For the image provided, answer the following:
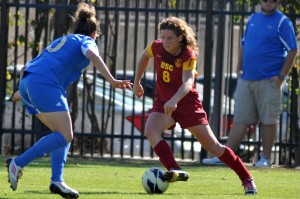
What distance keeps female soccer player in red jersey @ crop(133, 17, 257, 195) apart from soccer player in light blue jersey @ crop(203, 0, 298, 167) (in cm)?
310

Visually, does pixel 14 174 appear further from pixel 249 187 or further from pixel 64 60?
pixel 249 187

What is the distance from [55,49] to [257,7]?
6.45 metres

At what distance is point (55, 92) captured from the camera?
7.48 meters

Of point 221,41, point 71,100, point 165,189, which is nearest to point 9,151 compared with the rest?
point 71,100

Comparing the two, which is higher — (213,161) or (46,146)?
(46,146)

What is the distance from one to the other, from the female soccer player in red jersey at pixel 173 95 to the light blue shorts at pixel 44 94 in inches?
48.5

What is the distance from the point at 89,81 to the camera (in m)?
14.9

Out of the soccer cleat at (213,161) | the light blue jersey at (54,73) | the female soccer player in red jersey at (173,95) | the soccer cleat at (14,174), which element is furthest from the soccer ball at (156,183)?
the soccer cleat at (213,161)

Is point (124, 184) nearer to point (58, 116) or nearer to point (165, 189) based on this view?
point (165, 189)

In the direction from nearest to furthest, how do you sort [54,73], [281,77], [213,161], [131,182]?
[54,73] → [131,182] → [281,77] → [213,161]

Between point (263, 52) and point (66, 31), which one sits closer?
point (263, 52)

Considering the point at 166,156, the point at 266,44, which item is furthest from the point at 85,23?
the point at 266,44

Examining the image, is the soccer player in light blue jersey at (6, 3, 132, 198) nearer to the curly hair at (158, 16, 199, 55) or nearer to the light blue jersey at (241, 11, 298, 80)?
the curly hair at (158, 16, 199, 55)

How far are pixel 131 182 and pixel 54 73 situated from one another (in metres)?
2.09
